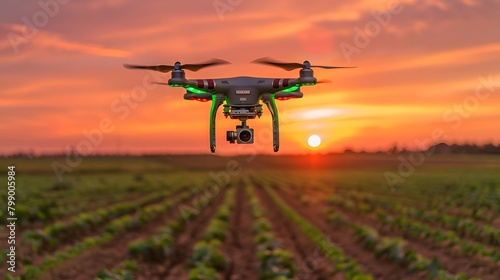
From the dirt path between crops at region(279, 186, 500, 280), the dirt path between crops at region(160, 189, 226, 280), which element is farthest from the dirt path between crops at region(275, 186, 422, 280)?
the dirt path between crops at region(160, 189, 226, 280)

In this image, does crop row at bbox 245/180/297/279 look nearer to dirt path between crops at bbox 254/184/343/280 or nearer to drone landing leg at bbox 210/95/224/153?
dirt path between crops at bbox 254/184/343/280

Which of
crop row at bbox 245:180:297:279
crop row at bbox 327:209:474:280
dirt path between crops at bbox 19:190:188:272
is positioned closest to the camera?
crop row at bbox 245:180:297:279

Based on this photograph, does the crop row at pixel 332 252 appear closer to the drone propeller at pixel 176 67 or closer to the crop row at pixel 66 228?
the crop row at pixel 66 228

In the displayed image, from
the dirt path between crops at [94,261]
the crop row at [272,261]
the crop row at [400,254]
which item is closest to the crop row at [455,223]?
the crop row at [400,254]

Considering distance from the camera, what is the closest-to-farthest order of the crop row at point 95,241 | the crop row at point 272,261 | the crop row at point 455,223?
the crop row at point 272,261
the crop row at point 95,241
the crop row at point 455,223

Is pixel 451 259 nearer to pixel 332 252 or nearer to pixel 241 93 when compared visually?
pixel 332 252

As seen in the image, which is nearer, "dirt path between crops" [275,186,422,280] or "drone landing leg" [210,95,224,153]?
"drone landing leg" [210,95,224,153]
